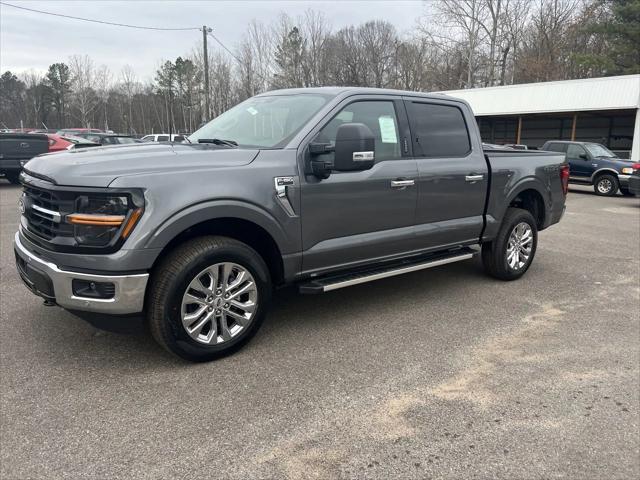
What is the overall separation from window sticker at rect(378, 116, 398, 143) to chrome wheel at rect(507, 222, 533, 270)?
2050 mm

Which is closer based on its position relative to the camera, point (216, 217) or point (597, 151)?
point (216, 217)

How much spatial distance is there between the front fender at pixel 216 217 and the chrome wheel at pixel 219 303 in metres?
0.33

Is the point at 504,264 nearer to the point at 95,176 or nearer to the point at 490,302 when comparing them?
the point at 490,302

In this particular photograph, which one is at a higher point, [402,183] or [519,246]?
[402,183]

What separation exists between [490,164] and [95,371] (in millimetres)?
4143

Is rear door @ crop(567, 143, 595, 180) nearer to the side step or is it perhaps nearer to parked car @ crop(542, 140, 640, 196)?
parked car @ crop(542, 140, 640, 196)

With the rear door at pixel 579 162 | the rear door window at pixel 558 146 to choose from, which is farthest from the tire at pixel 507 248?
the rear door window at pixel 558 146

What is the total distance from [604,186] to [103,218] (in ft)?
55.7

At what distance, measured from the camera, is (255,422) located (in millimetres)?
2855

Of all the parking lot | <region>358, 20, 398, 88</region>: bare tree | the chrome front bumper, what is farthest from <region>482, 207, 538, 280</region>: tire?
<region>358, 20, 398, 88</region>: bare tree

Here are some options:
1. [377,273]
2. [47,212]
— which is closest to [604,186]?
[377,273]

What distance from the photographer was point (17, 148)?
1416 centimetres

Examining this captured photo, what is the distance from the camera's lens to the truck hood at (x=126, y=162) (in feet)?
10.2

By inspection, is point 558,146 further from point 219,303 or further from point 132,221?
point 132,221
